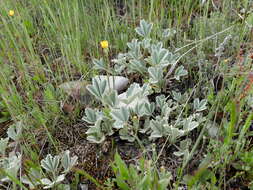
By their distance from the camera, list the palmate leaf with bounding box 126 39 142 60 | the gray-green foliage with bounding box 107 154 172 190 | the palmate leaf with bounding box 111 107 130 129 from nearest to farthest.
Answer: the gray-green foliage with bounding box 107 154 172 190, the palmate leaf with bounding box 111 107 130 129, the palmate leaf with bounding box 126 39 142 60

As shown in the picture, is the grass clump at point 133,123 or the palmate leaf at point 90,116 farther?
the palmate leaf at point 90,116

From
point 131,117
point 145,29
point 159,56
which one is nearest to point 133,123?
point 131,117

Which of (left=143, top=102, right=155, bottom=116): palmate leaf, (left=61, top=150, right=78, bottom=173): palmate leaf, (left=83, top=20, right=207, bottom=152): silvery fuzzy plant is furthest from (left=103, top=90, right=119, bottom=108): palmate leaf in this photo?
(left=61, top=150, right=78, bottom=173): palmate leaf

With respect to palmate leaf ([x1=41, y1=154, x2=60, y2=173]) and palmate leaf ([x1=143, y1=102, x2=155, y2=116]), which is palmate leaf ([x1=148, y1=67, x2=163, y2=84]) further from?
palmate leaf ([x1=41, y1=154, x2=60, y2=173])

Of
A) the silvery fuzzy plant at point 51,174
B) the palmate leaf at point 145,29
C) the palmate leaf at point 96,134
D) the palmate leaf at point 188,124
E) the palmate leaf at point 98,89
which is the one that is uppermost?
the palmate leaf at point 145,29

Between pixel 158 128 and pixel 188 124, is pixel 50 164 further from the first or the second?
pixel 188 124

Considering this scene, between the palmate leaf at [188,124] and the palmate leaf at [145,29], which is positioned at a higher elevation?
the palmate leaf at [145,29]

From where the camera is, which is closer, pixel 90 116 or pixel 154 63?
pixel 90 116

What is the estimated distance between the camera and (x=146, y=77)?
1.32 m

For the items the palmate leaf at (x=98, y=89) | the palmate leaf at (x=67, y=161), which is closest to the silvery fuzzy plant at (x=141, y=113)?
the palmate leaf at (x=98, y=89)

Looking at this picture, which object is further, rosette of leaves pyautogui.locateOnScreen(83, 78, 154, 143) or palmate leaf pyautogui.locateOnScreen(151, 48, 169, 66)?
palmate leaf pyautogui.locateOnScreen(151, 48, 169, 66)

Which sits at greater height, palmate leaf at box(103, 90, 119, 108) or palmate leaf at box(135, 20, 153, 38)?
palmate leaf at box(135, 20, 153, 38)

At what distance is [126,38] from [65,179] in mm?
844

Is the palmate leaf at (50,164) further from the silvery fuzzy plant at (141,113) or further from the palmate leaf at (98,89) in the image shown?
the palmate leaf at (98,89)
